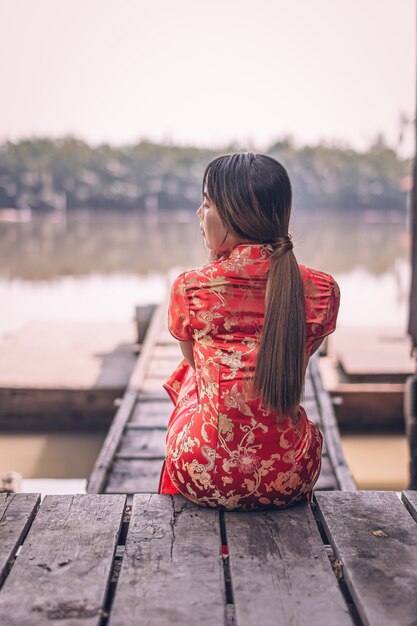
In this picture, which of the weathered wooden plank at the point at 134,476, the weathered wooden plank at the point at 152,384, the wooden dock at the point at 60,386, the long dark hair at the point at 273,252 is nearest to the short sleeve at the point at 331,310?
the long dark hair at the point at 273,252

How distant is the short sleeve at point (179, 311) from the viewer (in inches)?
65.3

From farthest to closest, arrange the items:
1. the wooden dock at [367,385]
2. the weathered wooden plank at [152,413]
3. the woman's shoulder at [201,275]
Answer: the wooden dock at [367,385], the weathered wooden plank at [152,413], the woman's shoulder at [201,275]

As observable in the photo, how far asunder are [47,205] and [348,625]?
44.6m

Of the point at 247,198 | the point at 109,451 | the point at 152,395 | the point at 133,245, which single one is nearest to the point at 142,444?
the point at 109,451

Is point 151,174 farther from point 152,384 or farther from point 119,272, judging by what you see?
point 152,384

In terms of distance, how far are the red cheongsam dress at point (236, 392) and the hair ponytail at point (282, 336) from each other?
39mm

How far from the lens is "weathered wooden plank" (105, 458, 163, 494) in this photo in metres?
3.24

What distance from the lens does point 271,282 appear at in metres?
1.59

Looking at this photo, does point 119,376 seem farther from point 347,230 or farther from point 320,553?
point 347,230

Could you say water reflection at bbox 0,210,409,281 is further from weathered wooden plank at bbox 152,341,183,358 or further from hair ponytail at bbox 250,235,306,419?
hair ponytail at bbox 250,235,306,419

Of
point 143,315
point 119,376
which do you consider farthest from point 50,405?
point 143,315

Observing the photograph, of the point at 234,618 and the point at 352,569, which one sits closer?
the point at 234,618

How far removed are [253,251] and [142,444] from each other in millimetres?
2364

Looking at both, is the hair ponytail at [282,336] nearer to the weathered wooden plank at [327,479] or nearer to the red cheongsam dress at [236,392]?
the red cheongsam dress at [236,392]
